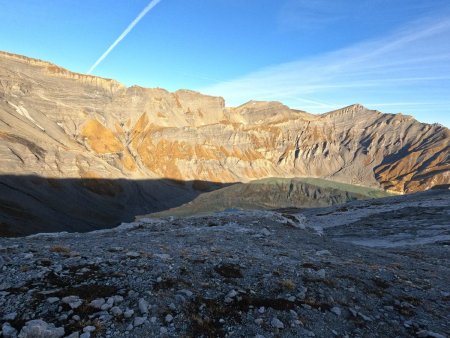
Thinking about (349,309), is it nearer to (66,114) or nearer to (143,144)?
(66,114)

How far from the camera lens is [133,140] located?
136m

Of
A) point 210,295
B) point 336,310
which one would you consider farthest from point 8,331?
point 336,310

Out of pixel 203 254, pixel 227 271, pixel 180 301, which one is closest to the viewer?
pixel 180 301

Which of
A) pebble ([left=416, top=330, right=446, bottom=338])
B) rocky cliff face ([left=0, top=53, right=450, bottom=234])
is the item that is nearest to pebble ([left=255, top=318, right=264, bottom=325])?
pebble ([left=416, top=330, right=446, bottom=338])

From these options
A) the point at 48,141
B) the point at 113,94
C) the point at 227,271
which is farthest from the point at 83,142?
the point at 227,271

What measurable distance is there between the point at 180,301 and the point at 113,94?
474 ft

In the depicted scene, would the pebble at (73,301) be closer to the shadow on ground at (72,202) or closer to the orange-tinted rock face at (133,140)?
the shadow on ground at (72,202)

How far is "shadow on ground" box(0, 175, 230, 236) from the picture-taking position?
58156 mm

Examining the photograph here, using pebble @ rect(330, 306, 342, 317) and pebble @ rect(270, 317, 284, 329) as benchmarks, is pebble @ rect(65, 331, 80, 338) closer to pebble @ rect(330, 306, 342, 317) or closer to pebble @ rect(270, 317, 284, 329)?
pebble @ rect(270, 317, 284, 329)

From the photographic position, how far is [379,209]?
2056 inches

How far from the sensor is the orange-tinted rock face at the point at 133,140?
288 feet

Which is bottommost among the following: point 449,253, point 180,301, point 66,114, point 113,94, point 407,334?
point 449,253

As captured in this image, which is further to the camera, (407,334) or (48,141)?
(48,141)

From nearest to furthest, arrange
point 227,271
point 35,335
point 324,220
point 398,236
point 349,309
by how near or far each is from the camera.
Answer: point 35,335 → point 349,309 → point 227,271 → point 398,236 → point 324,220
